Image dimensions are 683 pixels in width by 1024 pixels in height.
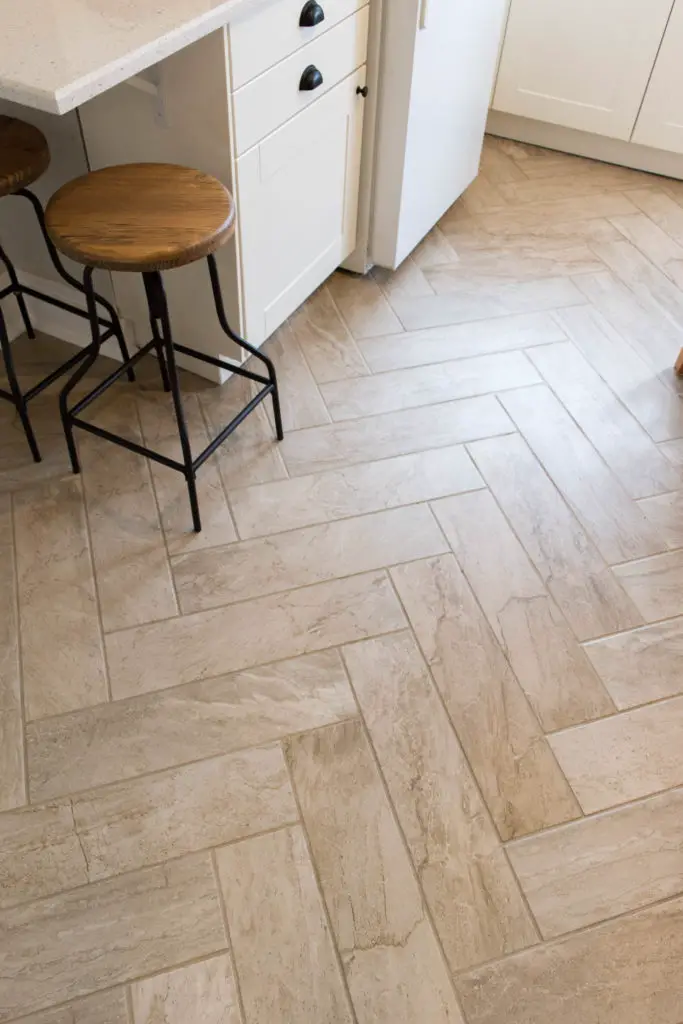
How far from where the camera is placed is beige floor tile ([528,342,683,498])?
203 centimetres

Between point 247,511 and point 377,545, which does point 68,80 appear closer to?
point 247,511

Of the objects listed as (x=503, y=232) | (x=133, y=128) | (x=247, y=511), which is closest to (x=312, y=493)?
(x=247, y=511)

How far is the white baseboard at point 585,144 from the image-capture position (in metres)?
3.07

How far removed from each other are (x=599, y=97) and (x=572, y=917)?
9.02 ft

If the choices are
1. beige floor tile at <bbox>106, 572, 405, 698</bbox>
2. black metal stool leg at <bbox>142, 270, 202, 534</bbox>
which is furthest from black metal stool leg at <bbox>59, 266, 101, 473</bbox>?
beige floor tile at <bbox>106, 572, 405, 698</bbox>

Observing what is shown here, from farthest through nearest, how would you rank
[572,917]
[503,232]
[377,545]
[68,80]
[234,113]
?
1. [503,232]
2. [377,545]
3. [234,113]
4. [572,917]
5. [68,80]

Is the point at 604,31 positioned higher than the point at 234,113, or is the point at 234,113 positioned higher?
the point at 234,113

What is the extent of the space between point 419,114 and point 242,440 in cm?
101

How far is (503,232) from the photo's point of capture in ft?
9.11

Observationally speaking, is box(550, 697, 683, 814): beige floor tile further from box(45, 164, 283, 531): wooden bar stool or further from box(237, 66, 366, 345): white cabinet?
box(237, 66, 366, 345): white cabinet

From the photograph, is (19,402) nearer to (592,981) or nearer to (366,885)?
(366,885)

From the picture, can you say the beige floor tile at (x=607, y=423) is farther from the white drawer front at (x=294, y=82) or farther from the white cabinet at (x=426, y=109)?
the white drawer front at (x=294, y=82)

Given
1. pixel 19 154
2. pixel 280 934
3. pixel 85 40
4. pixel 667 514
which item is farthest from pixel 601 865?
pixel 19 154

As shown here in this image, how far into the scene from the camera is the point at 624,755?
154 cm
